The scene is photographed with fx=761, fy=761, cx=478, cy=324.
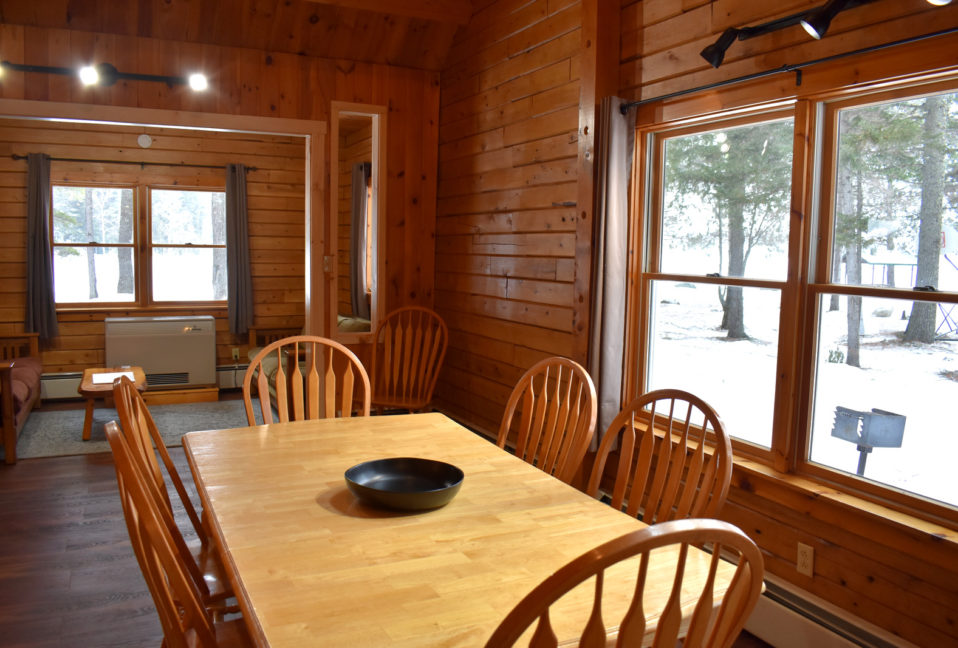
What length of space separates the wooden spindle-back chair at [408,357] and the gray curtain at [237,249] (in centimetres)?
279

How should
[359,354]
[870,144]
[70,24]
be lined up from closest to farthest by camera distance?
[870,144] → [70,24] → [359,354]

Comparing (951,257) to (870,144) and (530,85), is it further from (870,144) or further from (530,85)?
(530,85)

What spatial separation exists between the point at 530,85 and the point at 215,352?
14.5ft

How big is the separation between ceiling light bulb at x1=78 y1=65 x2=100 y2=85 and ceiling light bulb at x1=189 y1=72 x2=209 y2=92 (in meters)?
0.49

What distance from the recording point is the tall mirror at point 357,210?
15.7ft

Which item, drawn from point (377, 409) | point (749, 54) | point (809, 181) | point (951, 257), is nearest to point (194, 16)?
point (377, 409)

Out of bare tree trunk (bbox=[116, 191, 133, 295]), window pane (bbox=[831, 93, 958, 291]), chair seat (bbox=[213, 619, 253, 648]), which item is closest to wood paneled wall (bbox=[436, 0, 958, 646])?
window pane (bbox=[831, 93, 958, 291])

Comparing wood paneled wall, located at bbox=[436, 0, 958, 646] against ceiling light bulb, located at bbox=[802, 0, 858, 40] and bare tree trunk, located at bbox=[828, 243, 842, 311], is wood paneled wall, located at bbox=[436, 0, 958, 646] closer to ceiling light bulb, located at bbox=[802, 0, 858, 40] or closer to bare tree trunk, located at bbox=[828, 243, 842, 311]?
ceiling light bulb, located at bbox=[802, 0, 858, 40]

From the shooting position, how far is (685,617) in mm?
1315

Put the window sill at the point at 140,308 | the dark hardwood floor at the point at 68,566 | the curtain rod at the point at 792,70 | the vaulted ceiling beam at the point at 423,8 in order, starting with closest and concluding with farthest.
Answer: the curtain rod at the point at 792,70, the dark hardwood floor at the point at 68,566, the vaulted ceiling beam at the point at 423,8, the window sill at the point at 140,308

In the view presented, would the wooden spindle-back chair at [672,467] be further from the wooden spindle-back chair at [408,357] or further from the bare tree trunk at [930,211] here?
the wooden spindle-back chair at [408,357]

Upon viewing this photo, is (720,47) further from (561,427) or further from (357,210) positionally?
(357,210)

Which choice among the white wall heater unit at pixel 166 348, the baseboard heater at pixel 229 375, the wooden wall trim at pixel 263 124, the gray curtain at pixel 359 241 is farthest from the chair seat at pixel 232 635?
the baseboard heater at pixel 229 375

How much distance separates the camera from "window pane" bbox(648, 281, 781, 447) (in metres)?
2.71
